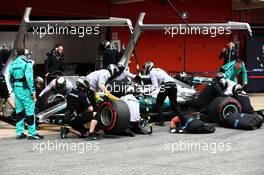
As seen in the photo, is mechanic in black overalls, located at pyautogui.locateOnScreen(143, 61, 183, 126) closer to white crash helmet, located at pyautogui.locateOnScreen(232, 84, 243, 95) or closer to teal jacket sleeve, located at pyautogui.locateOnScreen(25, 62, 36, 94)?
white crash helmet, located at pyautogui.locateOnScreen(232, 84, 243, 95)

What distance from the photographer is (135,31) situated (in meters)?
15.4

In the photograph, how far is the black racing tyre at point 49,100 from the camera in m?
13.6

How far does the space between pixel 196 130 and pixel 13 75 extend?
4.18 metres

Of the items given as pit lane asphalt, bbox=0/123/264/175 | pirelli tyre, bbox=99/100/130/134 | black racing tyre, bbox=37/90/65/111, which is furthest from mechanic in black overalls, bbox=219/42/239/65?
pirelli tyre, bbox=99/100/130/134

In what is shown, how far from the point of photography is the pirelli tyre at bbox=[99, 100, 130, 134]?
474 inches

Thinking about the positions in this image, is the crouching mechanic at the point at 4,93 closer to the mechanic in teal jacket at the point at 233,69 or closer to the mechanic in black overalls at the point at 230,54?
the mechanic in teal jacket at the point at 233,69

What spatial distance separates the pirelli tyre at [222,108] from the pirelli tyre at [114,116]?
111 inches

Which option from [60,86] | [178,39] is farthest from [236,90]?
[178,39]

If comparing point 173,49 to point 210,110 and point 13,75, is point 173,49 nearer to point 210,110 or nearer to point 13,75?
point 210,110

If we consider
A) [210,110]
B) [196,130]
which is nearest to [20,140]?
[196,130]

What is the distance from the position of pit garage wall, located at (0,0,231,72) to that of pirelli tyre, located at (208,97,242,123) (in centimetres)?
801

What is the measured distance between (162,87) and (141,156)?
4.28 meters

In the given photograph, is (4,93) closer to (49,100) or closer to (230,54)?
(49,100)

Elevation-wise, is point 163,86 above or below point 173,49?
below
